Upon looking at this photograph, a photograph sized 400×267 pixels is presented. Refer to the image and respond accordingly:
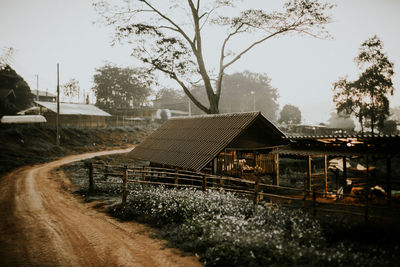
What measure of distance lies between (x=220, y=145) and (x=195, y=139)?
9.42 ft

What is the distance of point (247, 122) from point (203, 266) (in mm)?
9826

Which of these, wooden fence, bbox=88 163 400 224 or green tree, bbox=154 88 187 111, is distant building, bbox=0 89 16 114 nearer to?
wooden fence, bbox=88 163 400 224

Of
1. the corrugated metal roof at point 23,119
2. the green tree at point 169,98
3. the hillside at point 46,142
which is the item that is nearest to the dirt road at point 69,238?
the hillside at point 46,142

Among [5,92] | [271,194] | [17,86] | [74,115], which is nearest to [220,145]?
[271,194]

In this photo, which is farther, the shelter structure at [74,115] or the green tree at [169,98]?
the green tree at [169,98]

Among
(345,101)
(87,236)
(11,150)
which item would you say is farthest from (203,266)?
(345,101)

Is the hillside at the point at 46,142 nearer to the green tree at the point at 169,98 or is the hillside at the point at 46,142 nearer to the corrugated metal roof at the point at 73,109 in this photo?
the corrugated metal roof at the point at 73,109

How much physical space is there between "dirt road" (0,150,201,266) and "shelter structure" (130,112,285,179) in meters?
5.61

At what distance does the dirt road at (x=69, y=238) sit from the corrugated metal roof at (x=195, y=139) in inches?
219

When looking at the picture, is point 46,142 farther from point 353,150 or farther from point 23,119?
point 353,150

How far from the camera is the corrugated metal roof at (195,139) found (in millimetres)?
14312

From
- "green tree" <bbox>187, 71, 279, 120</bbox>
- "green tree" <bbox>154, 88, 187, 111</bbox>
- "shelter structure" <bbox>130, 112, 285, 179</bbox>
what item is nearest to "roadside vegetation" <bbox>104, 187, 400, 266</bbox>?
"shelter structure" <bbox>130, 112, 285, 179</bbox>

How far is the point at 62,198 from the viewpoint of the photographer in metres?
13.8

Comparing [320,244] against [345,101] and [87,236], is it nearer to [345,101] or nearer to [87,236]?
[87,236]
